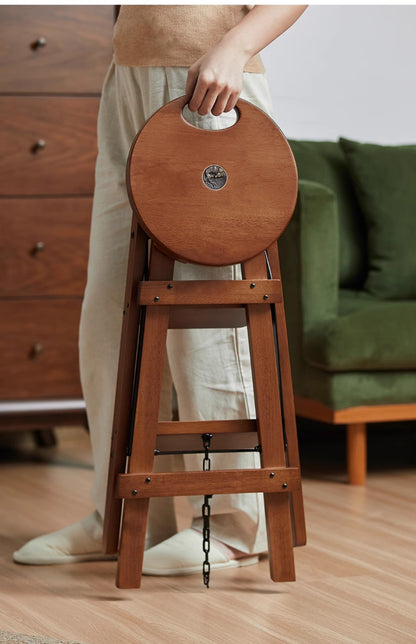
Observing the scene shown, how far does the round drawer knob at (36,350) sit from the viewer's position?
2.30 metres

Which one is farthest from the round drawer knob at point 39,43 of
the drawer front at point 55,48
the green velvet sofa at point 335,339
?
the green velvet sofa at point 335,339

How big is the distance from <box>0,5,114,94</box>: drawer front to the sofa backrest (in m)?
0.56

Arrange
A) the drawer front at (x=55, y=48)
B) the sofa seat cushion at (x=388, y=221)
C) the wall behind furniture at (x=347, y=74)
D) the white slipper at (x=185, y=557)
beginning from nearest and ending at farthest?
the white slipper at (x=185, y=557) < the drawer front at (x=55, y=48) < the sofa seat cushion at (x=388, y=221) < the wall behind furniture at (x=347, y=74)

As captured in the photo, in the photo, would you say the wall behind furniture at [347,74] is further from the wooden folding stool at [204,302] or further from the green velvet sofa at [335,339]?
the wooden folding stool at [204,302]

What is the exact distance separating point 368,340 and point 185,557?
80 centimetres

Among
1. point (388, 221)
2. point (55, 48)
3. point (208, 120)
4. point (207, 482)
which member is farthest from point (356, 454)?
point (55, 48)

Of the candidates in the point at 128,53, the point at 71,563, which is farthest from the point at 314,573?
the point at 128,53

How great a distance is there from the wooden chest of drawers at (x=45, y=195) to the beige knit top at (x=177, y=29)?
954mm

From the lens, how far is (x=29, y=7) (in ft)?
7.29

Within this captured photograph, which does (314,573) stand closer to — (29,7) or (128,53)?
(128,53)

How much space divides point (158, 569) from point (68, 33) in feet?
4.66

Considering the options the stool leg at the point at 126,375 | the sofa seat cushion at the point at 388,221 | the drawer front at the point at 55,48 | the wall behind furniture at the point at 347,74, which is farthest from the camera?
the wall behind furniture at the point at 347,74

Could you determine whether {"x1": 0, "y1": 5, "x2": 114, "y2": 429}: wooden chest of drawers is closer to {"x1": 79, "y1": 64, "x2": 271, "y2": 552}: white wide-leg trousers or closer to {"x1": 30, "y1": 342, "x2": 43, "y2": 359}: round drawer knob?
{"x1": 30, "y1": 342, "x2": 43, "y2": 359}: round drawer knob

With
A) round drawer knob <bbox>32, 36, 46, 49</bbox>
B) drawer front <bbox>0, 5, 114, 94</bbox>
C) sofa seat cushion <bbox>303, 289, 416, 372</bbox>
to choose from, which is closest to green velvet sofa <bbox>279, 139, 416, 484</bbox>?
sofa seat cushion <bbox>303, 289, 416, 372</bbox>
